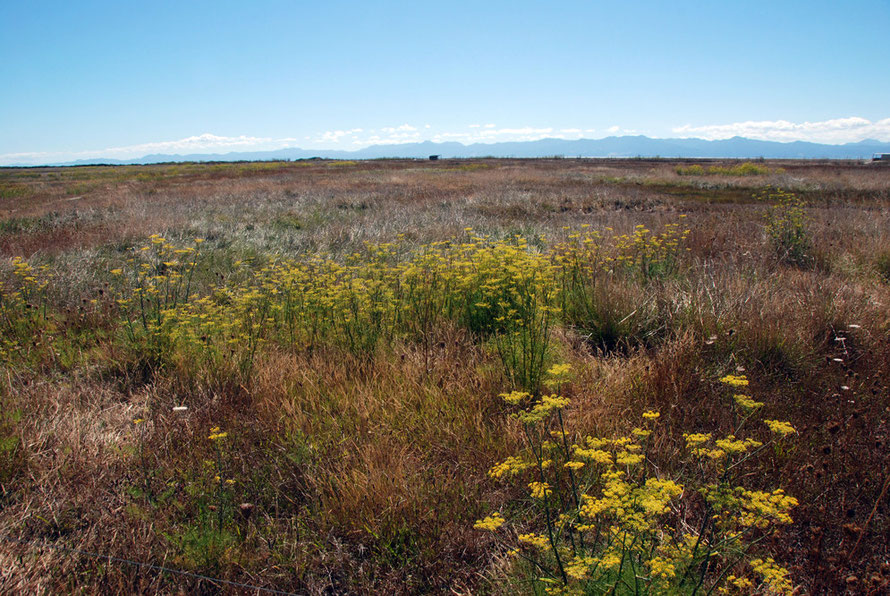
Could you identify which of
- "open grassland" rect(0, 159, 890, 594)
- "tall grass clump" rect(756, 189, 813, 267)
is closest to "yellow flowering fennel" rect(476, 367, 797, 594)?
"open grassland" rect(0, 159, 890, 594)

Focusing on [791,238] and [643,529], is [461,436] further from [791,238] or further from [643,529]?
[791,238]

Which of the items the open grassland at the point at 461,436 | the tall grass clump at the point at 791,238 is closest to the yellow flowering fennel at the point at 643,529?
the open grassland at the point at 461,436

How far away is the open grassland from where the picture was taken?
2057mm

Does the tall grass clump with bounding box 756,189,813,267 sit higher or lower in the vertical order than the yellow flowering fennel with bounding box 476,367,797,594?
higher

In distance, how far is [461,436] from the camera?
2973 mm

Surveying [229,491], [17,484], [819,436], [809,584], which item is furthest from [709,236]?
[17,484]

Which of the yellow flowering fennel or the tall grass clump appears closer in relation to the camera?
the yellow flowering fennel

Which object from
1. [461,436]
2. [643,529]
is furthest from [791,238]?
[643,529]

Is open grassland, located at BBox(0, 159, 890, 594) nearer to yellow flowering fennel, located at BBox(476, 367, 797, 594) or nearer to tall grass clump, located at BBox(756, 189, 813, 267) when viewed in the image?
yellow flowering fennel, located at BBox(476, 367, 797, 594)

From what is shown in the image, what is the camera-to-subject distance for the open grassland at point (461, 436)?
2057 mm

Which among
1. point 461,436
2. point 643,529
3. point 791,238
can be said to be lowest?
point 461,436

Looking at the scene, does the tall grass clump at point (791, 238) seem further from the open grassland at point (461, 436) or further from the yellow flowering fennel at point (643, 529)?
the yellow flowering fennel at point (643, 529)

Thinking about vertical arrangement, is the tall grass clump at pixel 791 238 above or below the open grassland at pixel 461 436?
above

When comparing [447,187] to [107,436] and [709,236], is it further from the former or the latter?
[107,436]
